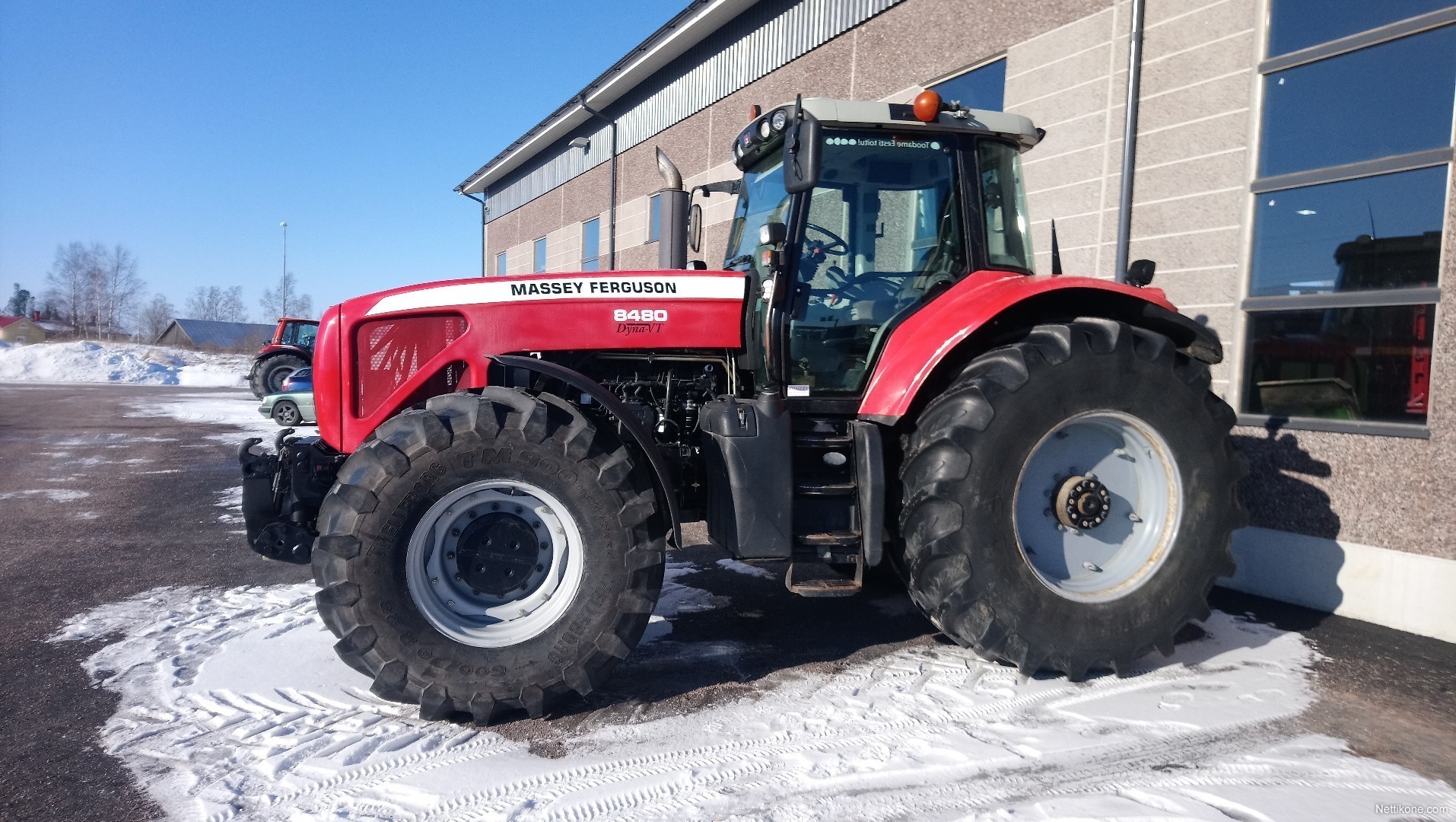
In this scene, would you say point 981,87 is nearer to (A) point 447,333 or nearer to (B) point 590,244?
(A) point 447,333

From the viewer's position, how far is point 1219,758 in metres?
2.81

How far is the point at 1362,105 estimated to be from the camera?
454cm

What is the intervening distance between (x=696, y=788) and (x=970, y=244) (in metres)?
2.62

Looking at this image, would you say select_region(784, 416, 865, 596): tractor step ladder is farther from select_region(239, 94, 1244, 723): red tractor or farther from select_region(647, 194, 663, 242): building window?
select_region(647, 194, 663, 242): building window

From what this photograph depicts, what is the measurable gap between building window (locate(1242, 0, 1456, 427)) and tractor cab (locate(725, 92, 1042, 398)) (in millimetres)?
1989

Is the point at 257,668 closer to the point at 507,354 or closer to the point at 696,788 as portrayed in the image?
the point at 507,354

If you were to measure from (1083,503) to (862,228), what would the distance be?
153cm

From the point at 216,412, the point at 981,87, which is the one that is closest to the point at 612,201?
the point at 981,87

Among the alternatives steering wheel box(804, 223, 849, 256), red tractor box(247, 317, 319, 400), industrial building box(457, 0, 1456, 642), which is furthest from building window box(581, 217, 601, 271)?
steering wheel box(804, 223, 849, 256)

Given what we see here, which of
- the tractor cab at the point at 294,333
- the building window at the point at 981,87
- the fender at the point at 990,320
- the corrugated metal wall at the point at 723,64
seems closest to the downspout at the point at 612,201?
the corrugated metal wall at the point at 723,64

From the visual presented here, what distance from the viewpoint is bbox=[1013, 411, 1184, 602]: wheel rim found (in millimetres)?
3506

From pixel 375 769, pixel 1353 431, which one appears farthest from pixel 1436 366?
pixel 375 769

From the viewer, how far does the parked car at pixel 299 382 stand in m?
13.9

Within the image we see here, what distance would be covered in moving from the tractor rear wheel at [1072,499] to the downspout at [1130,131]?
97.5 inches
